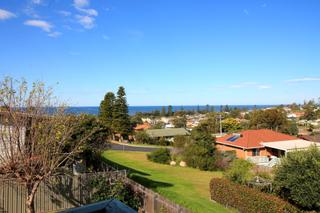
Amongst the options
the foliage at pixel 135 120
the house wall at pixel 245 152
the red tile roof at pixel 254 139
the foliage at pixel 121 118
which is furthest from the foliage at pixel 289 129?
the foliage at pixel 135 120

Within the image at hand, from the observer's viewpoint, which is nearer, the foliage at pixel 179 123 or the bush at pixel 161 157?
the bush at pixel 161 157

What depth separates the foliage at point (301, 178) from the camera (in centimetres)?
1150

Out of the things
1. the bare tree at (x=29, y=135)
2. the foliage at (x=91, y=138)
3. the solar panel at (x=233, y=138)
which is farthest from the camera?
the solar panel at (x=233, y=138)

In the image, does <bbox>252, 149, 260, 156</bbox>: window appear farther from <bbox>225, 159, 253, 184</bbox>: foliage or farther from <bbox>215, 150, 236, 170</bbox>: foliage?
<bbox>225, 159, 253, 184</bbox>: foliage

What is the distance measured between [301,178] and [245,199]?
2582mm

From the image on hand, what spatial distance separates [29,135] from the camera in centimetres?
909

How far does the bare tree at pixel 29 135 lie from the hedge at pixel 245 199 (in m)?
8.41

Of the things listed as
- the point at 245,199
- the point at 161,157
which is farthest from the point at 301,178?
the point at 161,157

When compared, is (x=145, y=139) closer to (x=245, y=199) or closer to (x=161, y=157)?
(x=161, y=157)

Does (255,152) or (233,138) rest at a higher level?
(233,138)

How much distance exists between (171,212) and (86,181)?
459cm

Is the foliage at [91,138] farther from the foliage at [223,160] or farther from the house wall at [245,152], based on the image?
the house wall at [245,152]

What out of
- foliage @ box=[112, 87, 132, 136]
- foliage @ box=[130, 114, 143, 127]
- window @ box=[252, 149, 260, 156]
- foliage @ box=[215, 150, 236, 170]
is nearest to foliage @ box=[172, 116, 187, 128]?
foliage @ box=[130, 114, 143, 127]

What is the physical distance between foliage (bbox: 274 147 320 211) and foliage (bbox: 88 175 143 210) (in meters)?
6.70
